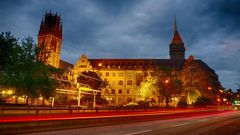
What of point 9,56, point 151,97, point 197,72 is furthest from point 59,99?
point 197,72

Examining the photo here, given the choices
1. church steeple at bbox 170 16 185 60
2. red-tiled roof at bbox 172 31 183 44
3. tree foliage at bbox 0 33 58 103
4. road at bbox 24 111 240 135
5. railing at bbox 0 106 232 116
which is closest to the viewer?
road at bbox 24 111 240 135

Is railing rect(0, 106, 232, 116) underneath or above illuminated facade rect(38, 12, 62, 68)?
underneath

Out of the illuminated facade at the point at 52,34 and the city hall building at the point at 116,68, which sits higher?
the illuminated facade at the point at 52,34

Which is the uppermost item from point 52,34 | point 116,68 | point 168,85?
point 52,34

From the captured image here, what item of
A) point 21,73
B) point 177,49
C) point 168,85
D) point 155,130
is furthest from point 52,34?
point 155,130

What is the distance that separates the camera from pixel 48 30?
121812mm

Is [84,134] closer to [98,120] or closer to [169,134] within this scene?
[169,134]

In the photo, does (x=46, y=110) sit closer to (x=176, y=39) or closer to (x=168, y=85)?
(x=168, y=85)

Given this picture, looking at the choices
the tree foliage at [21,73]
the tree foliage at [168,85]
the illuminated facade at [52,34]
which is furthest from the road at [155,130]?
the illuminated facade at [52,34]

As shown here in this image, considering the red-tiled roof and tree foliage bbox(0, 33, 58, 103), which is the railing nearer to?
tree foliage bbox(0, 33, 58, 103)

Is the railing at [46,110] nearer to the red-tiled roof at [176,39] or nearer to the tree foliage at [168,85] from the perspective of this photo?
the tree foliage at [168,85]

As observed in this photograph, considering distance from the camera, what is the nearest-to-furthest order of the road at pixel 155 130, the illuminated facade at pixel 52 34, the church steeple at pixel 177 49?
the road at pixel 155 130
the illuminated facade at pixel 52 34
the church steeple at pixel 177 49

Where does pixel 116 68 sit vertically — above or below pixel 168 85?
above

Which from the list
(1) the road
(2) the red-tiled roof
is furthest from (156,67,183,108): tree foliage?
(2) the red-tiled roof
